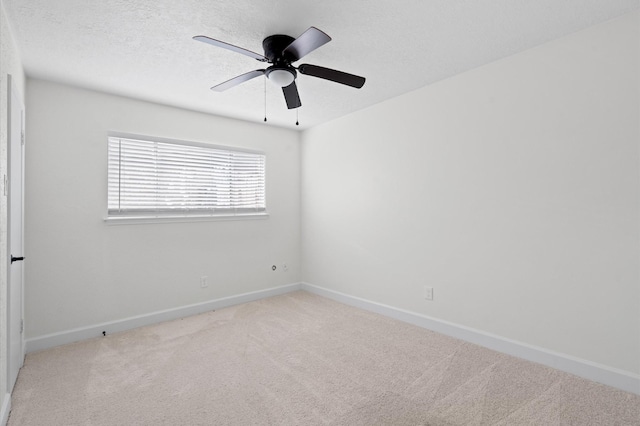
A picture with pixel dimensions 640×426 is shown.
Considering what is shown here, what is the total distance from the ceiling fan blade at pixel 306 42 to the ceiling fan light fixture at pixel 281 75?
0.36ft

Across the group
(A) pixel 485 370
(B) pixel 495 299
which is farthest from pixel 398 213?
(A) pixel 485 370

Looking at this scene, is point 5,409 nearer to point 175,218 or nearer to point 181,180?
point 175,218

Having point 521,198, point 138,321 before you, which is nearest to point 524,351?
point 521,198

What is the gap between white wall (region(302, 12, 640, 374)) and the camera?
2.14 meters

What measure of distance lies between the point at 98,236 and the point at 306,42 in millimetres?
2756

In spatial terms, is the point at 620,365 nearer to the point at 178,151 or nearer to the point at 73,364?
the point at 73,364

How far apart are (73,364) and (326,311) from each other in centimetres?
239

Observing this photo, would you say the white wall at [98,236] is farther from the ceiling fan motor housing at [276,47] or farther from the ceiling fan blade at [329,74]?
the ceiling fan blade at [329,74]

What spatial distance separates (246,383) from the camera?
2254 mm

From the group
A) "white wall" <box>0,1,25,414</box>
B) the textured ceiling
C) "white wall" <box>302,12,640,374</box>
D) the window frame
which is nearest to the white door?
"white wall" <box>0,1,25,414</box>

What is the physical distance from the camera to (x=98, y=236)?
3.14 metres

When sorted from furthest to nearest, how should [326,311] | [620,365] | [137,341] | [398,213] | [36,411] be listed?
[326,311] < [398,213] < [137,341] < [620,365] < [36,411]

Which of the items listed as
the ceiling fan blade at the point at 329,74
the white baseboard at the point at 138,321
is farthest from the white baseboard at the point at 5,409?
the ceiling fan blade at the point at 329,74

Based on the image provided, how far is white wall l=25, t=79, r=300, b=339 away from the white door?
1.29ft
